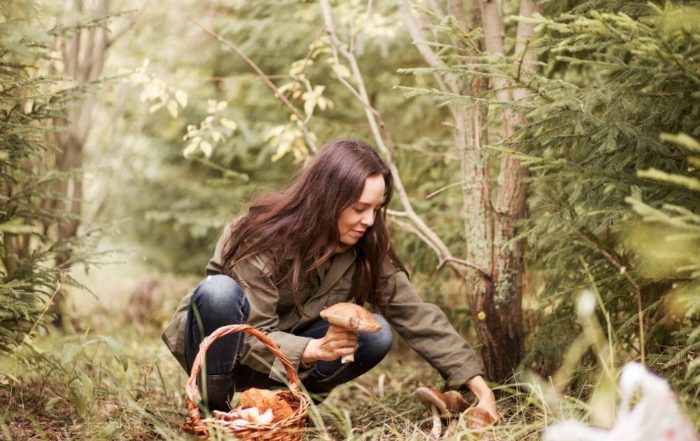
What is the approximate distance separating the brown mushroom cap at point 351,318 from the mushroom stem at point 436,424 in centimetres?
43

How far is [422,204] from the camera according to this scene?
401cm

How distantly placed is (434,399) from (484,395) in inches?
7.2

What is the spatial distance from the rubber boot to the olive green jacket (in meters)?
0.09

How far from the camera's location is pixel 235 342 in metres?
2.58

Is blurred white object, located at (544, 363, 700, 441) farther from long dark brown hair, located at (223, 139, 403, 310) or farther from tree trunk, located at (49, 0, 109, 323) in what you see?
tree trunk, located at (49, 0, 109, 323)

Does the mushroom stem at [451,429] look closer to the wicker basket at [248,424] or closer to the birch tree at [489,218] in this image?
the wicker basket at [248,424]

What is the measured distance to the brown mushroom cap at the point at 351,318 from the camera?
232cm

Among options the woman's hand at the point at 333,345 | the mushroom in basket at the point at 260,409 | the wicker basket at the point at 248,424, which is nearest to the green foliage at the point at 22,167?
the wicker basket at the point at 248,424

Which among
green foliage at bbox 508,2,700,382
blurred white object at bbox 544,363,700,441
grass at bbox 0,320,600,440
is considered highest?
green foliage at bbox 508,2,700,382

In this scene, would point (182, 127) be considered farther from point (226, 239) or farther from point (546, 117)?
point (546, 117)

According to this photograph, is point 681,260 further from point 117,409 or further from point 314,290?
point 117,409

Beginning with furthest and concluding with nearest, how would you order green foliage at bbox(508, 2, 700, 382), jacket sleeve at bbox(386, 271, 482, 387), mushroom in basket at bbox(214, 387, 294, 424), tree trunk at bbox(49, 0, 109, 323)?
tree trunk at bbox(49, 0, 109, 323), jacket sleeve at bbox(386, 271, 482, 387), mushroom in basket at bbox(214, 387, 294, 424), green foliage at bbox(508, 2, 700, 382)

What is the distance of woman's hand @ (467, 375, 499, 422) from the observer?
251 cm

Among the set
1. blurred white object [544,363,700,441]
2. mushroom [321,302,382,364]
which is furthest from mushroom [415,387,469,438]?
blurred white object [544,363,700,441]
